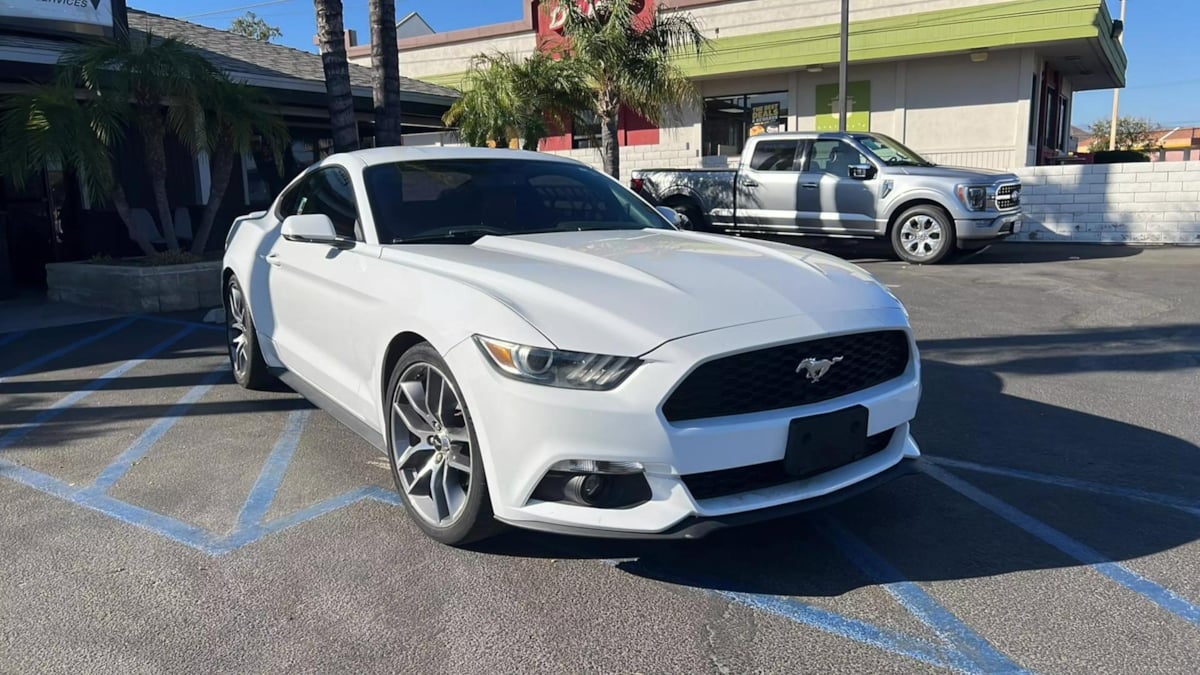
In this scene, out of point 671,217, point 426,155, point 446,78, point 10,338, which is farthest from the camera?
point 446,78

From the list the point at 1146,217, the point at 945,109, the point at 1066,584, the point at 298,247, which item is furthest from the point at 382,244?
the point at 945,109

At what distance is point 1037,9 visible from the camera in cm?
1734

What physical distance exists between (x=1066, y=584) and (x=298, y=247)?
4.03 meters

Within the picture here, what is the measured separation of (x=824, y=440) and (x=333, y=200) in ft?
10.3

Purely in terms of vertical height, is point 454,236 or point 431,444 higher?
point 454,236

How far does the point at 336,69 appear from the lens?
10031mm

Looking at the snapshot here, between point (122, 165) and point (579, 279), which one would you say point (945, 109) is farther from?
point (579, 279)

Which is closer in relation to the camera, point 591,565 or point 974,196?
point 591,565

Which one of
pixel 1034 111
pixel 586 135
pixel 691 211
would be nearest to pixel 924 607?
pixel 691 211

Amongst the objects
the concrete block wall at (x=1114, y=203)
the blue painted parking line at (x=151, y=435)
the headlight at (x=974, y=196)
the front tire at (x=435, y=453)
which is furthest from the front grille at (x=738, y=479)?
the concrete block wall at (x=1114, y=203)

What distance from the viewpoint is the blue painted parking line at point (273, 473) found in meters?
3.95

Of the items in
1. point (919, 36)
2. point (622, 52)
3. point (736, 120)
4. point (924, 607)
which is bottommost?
point (924, 607)

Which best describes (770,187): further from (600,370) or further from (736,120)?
(600,370)

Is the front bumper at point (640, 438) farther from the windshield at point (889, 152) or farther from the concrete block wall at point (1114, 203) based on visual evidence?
the concrete block wall at point (1114, 203)
